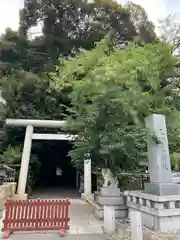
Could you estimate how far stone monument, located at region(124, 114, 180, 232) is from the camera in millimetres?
5527

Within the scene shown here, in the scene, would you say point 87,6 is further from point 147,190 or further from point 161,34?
point 147,190

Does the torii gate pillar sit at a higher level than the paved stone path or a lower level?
higher

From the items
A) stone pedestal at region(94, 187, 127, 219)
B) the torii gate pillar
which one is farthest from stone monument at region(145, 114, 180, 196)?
the torii gate pillar

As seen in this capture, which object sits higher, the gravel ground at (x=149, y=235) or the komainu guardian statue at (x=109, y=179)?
the komainu guardian statue at (x=109, y=179)

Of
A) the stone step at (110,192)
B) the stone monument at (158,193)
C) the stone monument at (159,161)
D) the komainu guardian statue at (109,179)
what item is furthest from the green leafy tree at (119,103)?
the stone step at (110,192)

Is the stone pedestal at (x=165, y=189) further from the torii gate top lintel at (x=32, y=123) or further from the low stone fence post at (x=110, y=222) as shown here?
the torii gate top lintel at (x=32, y=123)

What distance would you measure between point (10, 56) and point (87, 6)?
25.0ft

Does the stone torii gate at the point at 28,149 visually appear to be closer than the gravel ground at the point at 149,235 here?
No

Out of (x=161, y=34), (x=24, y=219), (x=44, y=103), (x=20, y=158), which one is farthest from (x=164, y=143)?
(x=44, y=103)

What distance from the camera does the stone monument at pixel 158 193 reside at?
5.53 metres

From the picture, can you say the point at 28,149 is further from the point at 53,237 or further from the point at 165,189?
the point at 165,189

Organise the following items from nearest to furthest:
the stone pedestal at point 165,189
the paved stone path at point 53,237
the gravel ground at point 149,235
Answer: the gravel ground at point 149,235 → the paved stone path at point 53,237 → the stone pedestal at point 165,189

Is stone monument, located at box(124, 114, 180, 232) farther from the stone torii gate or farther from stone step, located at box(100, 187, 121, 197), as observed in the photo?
the stone torii gate

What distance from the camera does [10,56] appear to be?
739 inches
